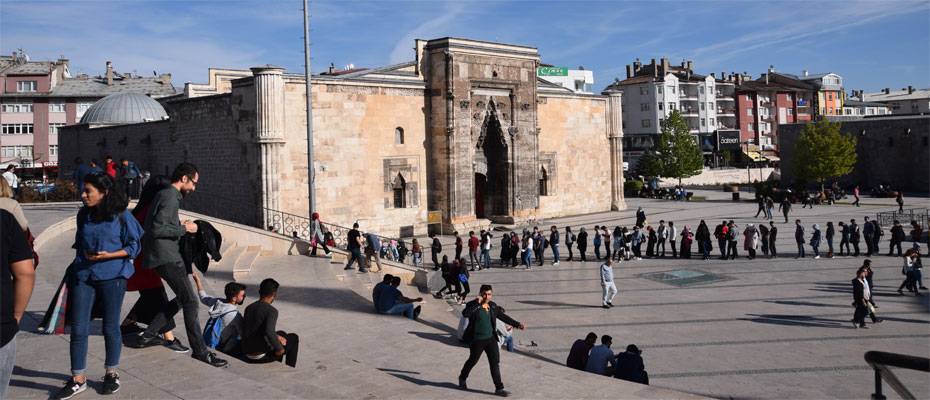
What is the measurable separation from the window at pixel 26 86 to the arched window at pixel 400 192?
43.2 metres

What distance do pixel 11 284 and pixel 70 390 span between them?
173 cm

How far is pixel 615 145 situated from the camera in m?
40.2

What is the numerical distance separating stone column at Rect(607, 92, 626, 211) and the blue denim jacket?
117 feet

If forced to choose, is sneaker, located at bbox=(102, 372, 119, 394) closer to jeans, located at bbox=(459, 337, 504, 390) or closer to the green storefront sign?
jeans, located at bbox=(459, 337, 504, 390)

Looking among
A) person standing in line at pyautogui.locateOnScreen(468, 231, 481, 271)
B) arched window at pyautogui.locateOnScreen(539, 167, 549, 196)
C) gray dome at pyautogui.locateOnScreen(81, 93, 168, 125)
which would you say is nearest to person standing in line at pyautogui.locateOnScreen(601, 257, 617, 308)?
person standing in line at pyautogui.locateOnScreen(468, 231, 481, 271)

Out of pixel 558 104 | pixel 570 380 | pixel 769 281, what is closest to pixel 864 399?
pixel 570 380

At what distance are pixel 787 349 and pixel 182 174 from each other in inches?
399

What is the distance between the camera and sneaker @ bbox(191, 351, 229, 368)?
728 centimetres

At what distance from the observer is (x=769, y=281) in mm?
19531

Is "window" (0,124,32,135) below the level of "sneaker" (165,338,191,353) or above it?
above

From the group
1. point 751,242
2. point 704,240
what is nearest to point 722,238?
point 704,240

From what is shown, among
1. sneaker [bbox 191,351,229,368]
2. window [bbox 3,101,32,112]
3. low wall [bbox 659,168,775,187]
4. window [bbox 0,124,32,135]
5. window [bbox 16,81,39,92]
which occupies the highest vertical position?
window [bbox 16,81,39,92]

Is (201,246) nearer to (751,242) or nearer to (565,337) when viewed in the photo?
(565,337)

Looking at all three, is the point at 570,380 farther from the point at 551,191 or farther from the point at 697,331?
the point at 551,191
